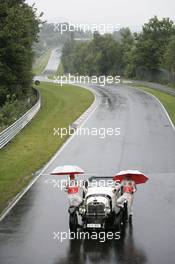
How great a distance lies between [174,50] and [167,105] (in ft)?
99.5

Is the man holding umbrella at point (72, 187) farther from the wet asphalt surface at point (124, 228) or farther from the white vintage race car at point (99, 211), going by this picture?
the wet asphalt surface at point (124, 228)

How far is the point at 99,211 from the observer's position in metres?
14.7

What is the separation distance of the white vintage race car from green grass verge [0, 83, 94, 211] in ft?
13.7

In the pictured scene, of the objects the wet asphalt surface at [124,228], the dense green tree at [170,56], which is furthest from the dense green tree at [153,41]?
the wet asphalt surface at [124,228]

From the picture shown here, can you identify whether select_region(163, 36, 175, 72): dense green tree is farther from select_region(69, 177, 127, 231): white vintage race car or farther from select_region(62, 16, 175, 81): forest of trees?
select_region(69, 177, 127, 231): white vintage race car

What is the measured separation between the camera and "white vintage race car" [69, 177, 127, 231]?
14.7 meters

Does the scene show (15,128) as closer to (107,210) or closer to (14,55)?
(14,55)

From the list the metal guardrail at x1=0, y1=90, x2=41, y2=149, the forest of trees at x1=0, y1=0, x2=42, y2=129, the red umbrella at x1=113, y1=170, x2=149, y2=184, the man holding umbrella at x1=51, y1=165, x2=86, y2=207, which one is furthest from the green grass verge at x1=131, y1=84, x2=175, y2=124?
the man holding umbrella at x1=51, y1=165, x2=86, y2=207

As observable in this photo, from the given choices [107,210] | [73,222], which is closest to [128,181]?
[107,210]

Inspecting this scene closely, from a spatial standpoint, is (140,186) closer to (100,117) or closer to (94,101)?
(100,117)

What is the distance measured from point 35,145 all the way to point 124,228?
1668 cm

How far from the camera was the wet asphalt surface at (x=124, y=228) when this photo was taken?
13.6 metres

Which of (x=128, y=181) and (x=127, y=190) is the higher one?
(x=128, y=181)

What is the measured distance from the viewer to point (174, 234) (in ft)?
49.1
